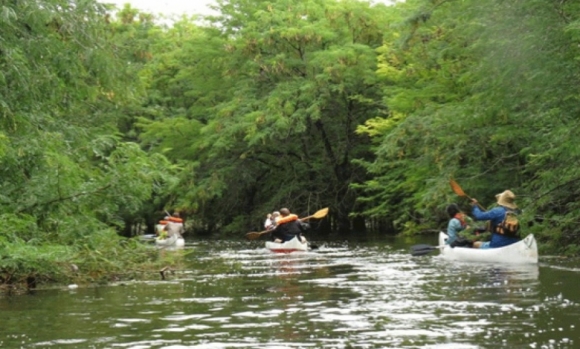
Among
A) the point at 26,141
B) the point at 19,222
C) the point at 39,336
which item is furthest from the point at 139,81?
the point at 39,336

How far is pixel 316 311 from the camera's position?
12797 millimetres

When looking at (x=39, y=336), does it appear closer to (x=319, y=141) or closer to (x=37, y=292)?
(x=37, y=292)

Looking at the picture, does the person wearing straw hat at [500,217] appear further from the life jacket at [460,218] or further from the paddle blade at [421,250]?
the life jacket at [460,218]

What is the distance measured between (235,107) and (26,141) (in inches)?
1133

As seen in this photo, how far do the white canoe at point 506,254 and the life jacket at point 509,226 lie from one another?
Result: 47cm

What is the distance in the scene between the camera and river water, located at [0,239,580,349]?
33.8ft

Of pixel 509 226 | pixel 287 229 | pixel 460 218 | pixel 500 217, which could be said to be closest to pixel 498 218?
pixel 500 217

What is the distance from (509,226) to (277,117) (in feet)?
76.7

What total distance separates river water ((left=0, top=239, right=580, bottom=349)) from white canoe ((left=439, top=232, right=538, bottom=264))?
38 centimetres

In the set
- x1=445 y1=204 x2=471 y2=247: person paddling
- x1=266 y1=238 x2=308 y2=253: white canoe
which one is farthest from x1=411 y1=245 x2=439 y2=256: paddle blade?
x1=266 y1=238 x2=308 y2=253: white canoe

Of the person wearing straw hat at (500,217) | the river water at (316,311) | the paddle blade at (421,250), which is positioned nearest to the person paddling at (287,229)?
the paddle blade at (421,250)

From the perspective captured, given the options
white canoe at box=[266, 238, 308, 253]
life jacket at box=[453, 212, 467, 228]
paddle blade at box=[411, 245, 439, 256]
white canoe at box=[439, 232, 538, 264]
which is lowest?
white canoe at box=[439, 232, 538, 264]

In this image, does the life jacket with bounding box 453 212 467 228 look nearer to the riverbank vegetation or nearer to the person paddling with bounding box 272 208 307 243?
the riverbank vegetation

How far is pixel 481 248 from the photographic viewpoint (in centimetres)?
2267
